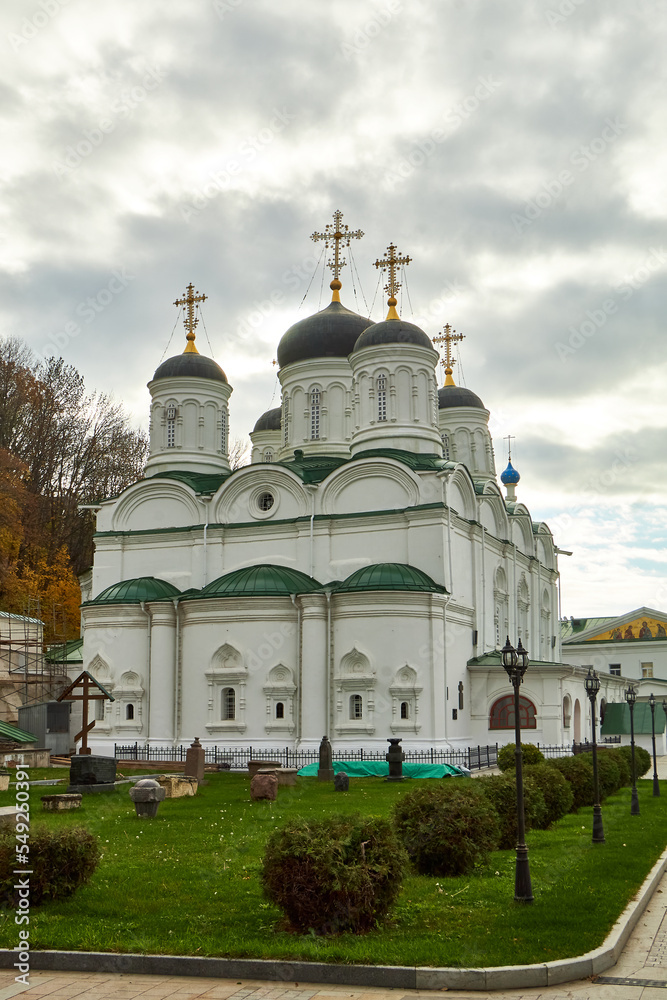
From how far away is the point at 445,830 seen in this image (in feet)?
33.1

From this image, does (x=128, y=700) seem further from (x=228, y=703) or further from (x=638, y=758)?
(x=638, y=758)

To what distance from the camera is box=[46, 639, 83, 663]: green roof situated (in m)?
33.9

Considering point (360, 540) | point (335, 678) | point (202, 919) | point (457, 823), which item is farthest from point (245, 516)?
point (202, 919)

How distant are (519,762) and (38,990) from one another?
489cm

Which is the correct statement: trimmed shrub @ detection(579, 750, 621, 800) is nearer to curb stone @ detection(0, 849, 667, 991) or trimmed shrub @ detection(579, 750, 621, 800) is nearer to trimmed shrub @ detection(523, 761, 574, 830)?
trimmed shrub @ detection(523, 761, 574, 830)

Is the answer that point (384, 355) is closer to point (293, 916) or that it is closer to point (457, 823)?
point (457, 823)

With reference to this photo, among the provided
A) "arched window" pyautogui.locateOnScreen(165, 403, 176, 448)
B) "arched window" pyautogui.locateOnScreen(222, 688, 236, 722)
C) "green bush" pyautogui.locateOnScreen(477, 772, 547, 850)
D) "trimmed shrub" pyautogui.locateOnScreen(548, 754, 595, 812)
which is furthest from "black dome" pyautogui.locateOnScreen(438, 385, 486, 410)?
"green bush" pyautogui.locateOnScreen(477, 772, 547, 850)

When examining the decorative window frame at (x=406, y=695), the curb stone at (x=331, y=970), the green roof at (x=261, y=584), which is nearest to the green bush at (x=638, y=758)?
the decorative window frame at (x=406, y=695)

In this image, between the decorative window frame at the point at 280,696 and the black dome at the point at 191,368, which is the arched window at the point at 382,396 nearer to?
the black dome at the point at 191,368

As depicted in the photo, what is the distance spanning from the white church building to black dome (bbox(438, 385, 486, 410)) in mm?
6843

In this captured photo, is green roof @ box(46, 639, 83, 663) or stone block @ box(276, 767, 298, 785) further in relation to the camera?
green roof @ box(46, 639, 83, 663)

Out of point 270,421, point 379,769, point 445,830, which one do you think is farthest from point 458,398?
point 445,830

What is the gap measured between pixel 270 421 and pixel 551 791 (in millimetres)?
29580

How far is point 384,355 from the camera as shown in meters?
31.0
